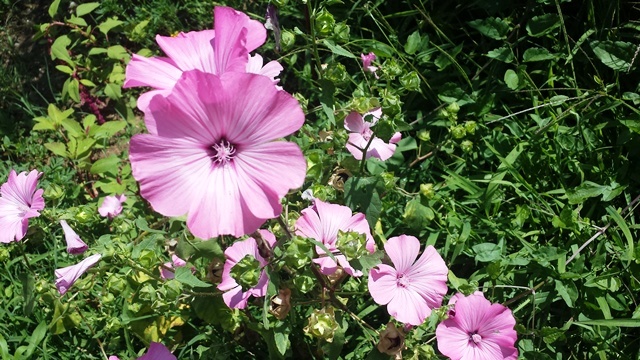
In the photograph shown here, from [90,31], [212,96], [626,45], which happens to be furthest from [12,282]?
[626,45]

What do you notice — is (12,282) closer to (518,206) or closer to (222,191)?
(222,191)

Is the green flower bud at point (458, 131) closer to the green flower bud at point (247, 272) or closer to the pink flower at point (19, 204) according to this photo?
the green flower bud at point (247, 272)

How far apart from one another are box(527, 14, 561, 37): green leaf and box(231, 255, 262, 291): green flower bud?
4.31 ft

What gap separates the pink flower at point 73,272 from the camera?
143cm

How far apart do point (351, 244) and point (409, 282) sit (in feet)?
1.26

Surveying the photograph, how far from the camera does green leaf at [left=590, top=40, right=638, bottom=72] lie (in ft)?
6.49

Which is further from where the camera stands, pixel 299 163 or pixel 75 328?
pixel 75 328

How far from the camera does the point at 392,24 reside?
92.3 inches

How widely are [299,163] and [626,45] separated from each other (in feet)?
4.60

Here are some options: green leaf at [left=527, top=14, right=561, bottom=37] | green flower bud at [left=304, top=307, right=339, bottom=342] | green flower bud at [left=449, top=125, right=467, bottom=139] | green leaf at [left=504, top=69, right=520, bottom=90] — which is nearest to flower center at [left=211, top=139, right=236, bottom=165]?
green flower bud at [left=304, top=307, right=339, bottom=342]

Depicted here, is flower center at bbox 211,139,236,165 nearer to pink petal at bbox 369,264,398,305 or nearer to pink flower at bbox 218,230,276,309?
pink flower at bbox 218,230,276,309

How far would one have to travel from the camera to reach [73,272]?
1472 millimetres

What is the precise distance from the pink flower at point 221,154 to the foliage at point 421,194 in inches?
13.4

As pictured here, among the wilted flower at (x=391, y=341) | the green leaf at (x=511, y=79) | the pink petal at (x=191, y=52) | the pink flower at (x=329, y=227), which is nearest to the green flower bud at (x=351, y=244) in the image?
the pink flower at (x=329, y=227)
